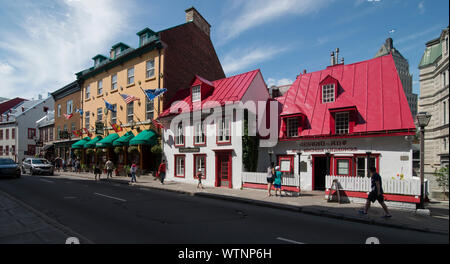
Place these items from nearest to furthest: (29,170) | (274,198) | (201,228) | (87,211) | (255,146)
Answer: (201,228), (87,211), (274,198), (255,146), (29,170)

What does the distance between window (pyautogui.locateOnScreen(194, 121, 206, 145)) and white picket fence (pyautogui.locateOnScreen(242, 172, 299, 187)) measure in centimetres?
457

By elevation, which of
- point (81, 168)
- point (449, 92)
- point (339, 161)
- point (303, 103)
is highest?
point (303, 103)

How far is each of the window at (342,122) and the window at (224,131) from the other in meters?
7.21

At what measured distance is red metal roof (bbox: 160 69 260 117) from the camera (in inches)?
709

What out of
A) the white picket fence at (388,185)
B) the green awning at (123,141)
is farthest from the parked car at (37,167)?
the white picket fence at (388,185)

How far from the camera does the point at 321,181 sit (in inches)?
645

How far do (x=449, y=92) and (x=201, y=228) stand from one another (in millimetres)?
6402

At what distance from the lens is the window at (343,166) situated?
48.9 feet

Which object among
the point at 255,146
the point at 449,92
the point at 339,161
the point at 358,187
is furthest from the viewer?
the point at 255,146

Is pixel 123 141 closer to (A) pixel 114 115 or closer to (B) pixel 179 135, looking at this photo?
(A) pixel 114 115

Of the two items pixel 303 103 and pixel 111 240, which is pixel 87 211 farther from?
pixel 303 103

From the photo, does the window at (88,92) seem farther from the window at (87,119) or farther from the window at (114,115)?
the window at (114,115)

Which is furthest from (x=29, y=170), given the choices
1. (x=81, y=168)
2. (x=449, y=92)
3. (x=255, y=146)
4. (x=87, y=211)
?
(x=449, y=92)

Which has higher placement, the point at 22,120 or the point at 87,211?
the point at 22,120
